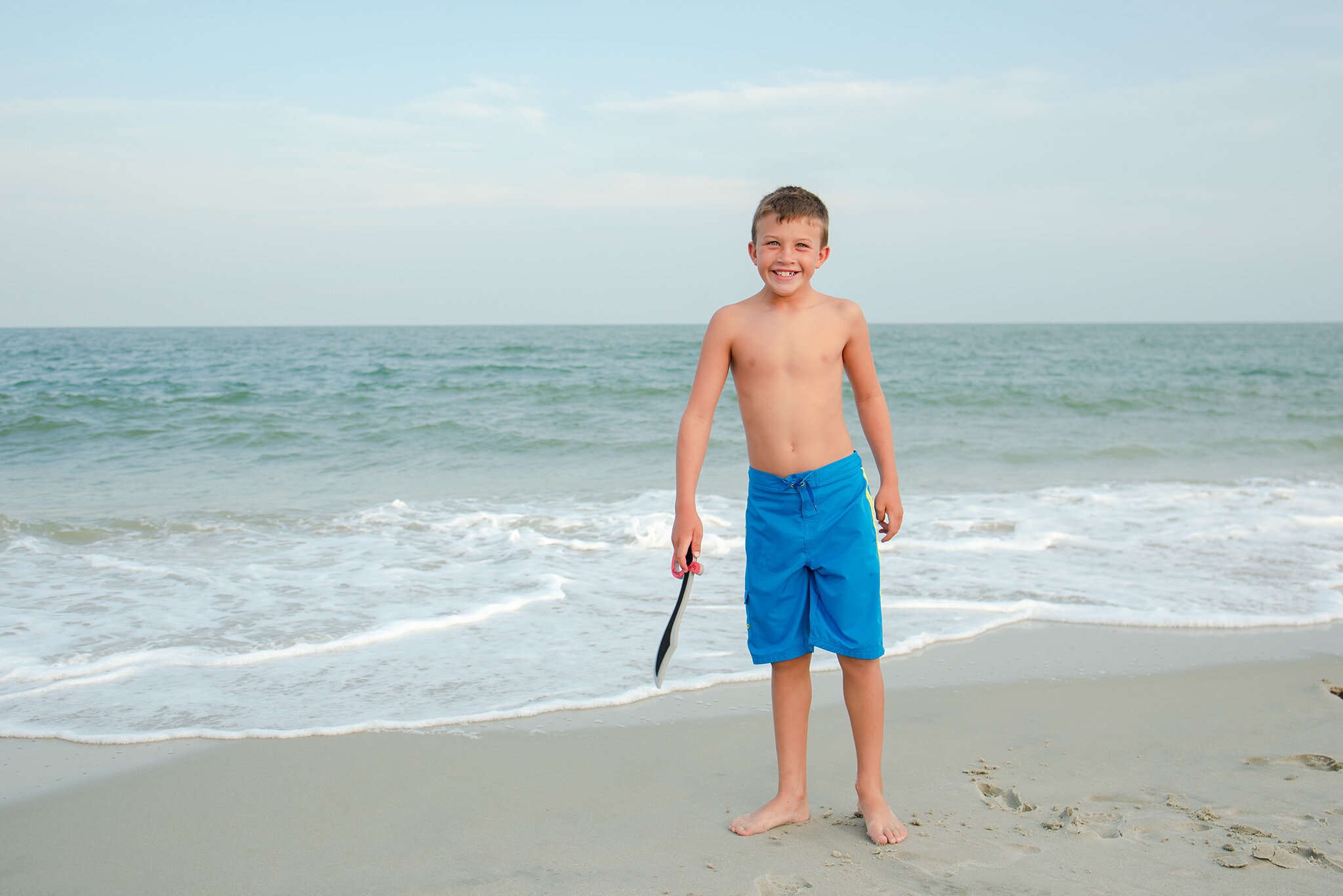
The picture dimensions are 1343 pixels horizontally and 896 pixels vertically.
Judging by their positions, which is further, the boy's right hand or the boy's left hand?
the boy's left hand

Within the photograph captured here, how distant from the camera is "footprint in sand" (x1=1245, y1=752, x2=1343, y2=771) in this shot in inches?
118

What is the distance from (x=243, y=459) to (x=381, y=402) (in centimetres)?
529

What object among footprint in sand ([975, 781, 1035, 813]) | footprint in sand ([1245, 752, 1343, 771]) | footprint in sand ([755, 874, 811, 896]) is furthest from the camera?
footprint in sand ([1245, 752, 1343, 771])

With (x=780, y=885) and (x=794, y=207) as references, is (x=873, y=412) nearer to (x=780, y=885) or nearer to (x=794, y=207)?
(x=794, y=207)

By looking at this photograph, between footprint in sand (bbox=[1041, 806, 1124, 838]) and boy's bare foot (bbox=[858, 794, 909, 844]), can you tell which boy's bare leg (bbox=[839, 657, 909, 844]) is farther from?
footprint in sand (bbox=[1041, 806, 1124, 838])

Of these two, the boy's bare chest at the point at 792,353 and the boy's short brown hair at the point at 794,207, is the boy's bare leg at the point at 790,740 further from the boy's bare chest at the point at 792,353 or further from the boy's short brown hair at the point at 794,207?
the boy's short brown hair at the point at 794,207

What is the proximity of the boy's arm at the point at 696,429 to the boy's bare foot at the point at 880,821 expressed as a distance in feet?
2.76

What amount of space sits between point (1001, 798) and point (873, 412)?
1218 mm

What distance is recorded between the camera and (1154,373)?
24.0 m

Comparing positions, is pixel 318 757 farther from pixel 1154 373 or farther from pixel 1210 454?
pixel 1154 373

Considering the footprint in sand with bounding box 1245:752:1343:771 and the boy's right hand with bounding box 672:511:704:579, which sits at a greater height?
the boy's right hand with bounding box 672:511:704:579

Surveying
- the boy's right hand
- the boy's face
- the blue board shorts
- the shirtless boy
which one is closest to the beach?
the shirtless boy

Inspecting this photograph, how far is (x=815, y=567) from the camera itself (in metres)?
2.53

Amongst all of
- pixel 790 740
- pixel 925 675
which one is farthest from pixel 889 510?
pixel 925 675
